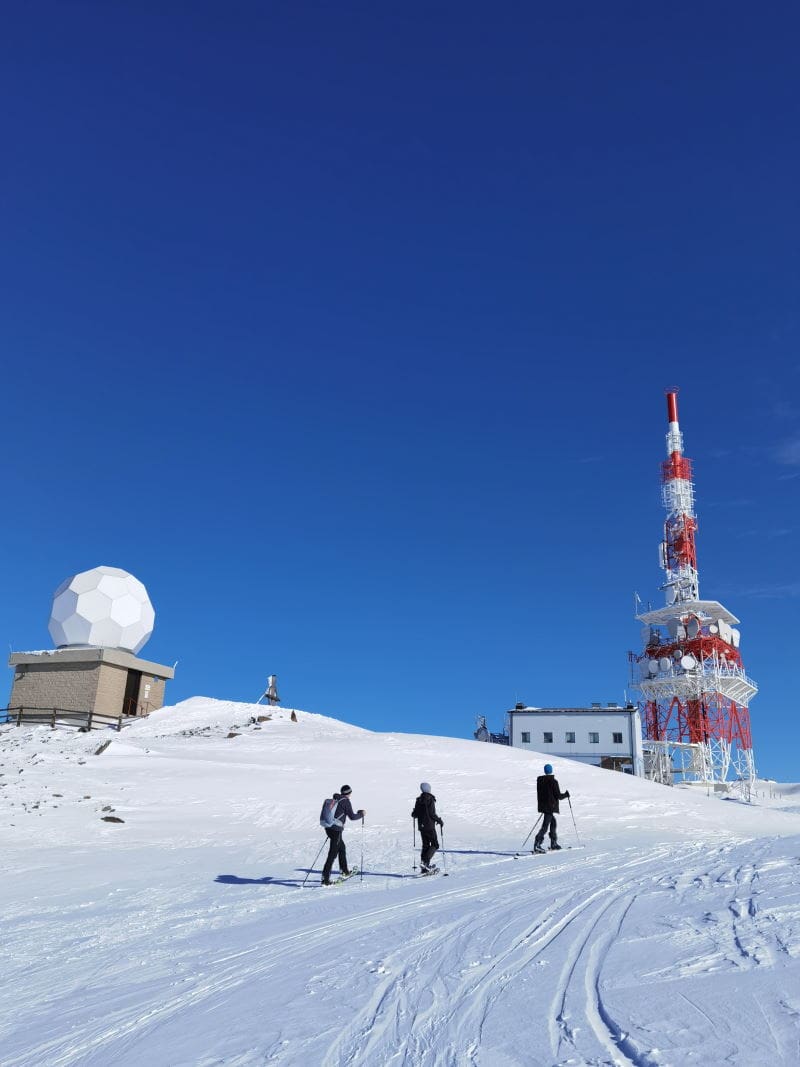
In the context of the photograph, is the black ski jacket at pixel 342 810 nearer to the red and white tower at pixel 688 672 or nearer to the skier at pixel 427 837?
the skier at pixel 427 837

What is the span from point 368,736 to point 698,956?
2592 cm

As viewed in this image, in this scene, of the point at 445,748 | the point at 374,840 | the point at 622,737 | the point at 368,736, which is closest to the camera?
the point at 374,840

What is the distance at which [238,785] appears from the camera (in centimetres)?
2311

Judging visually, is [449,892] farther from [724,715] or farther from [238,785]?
[724,715]

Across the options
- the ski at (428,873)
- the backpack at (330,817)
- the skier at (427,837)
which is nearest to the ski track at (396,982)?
the backpack at (330,817)

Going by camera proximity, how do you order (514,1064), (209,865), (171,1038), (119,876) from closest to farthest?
(514,1064) < (171,1038) < (119,876) < (209,865)

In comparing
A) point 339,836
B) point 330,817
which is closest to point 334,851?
point 339,836

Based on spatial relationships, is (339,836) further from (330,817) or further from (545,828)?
(545,828)

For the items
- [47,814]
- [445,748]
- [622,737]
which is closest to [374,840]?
[47,814]

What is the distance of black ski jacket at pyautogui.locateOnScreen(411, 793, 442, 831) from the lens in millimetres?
13930

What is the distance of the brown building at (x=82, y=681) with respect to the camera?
36.5 m

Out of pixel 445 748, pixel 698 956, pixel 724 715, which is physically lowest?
pixel 698 956

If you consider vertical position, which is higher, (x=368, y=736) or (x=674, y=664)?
(x=674, y=664)

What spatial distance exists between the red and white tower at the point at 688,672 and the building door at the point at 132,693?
130 ft
